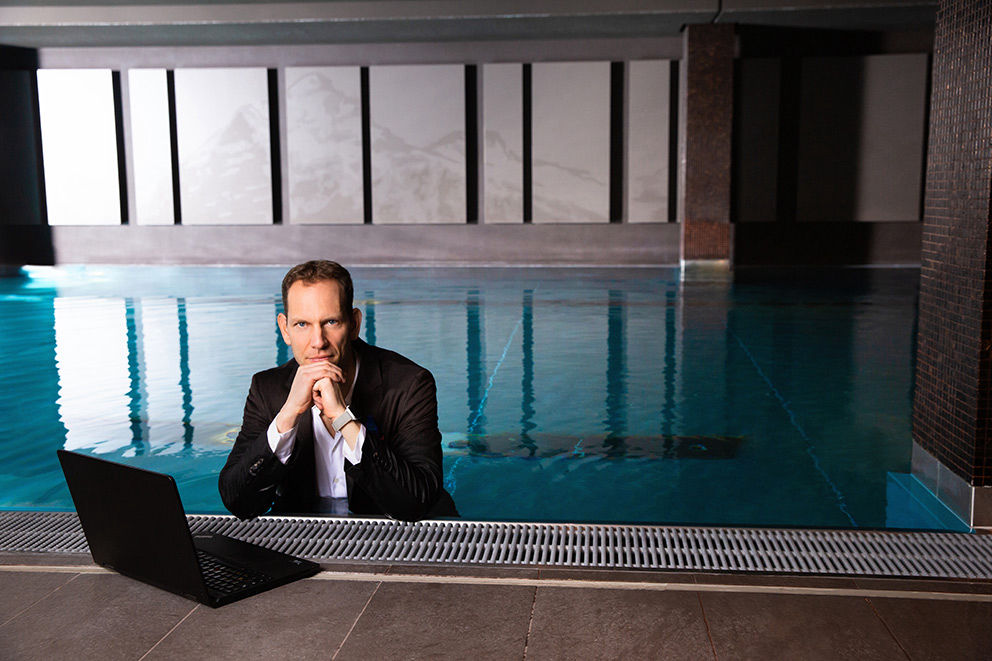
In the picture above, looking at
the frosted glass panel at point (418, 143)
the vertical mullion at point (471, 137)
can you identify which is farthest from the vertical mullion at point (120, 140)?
the vertical mullion at point (471, 137)

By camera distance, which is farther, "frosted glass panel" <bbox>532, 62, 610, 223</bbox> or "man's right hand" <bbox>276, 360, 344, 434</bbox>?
"frosted glass panel" <bbox>532, 62, 610, 223</bbox>

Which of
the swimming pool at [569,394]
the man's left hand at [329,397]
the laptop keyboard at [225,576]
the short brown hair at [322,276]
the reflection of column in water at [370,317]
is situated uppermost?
the short brown hair at [322,276]

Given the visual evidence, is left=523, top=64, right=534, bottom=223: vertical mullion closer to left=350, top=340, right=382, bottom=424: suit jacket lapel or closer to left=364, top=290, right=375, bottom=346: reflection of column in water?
left=364, top=290, right=375, bottom=346: reflection of column in water

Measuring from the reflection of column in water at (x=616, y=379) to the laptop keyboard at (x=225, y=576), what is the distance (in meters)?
2.93

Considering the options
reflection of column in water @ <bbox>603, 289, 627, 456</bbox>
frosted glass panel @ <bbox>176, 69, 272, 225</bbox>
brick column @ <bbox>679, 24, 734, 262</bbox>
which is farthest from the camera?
frosted glass panel @ <bbox>176, 69, 272, 225</bbox>

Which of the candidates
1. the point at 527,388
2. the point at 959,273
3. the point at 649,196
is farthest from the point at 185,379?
the point at 649,196

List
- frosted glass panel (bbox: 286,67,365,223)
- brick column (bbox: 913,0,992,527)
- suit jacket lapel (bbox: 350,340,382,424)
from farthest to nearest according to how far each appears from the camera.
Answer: frosted glass panel (bbox: 286,67,365,223)
brick column (bbox: 913,0,992,527)
suit jacket lapel (bbox: 350,340,382,424)

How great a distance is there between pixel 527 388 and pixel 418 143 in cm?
1022

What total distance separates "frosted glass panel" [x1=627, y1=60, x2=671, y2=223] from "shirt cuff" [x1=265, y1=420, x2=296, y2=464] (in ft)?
45.3

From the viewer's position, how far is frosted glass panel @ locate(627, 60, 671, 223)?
15312 millimetres

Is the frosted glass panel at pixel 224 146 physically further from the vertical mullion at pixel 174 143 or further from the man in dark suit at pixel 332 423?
the man in dark suit at pixel 332 423

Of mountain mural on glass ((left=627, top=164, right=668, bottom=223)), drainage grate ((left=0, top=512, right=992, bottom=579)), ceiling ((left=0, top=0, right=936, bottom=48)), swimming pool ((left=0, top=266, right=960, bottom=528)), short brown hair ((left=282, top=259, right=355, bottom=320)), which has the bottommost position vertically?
swimming pool ((left=0, top=266, right=960, bottom=528))

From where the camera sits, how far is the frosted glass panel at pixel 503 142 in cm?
1560

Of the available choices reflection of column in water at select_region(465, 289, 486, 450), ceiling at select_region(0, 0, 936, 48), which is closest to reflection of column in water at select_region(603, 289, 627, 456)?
reflection of column in water at select_region(465, 289, 486, 450)
